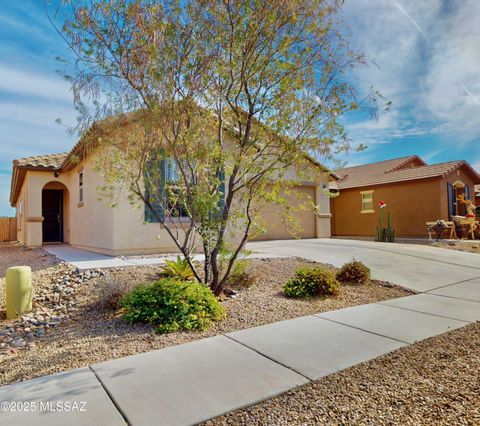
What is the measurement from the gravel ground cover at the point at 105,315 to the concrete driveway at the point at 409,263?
0.89 m

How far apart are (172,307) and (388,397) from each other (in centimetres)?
274

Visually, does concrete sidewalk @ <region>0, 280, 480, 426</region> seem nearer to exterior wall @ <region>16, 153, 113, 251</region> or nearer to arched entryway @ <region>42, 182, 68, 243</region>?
exterior wall @ <region>16, 153, 113, 251</region>

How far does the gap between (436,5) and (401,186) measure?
38.9ft

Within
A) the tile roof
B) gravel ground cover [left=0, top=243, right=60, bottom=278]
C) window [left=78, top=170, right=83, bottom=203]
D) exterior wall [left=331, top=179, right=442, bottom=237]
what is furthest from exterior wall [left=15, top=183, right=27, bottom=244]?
exterior wall [left=331, top=179, right=442, bottom=237]

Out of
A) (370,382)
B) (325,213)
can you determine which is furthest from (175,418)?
(325,213)

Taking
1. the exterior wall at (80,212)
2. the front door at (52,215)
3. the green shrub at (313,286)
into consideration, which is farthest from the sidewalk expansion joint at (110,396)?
the front door at (52,215)

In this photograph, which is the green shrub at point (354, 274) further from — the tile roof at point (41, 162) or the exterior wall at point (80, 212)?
the tile roof at point (41, 162)

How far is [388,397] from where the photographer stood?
275cm

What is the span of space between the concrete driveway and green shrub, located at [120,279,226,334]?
4381mm

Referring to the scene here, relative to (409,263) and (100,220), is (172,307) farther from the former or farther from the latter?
(100,220)

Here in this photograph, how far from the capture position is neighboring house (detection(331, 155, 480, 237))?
1767 cm

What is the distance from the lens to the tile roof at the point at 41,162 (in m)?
13.8

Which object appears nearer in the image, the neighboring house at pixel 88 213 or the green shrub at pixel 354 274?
the green shrub at pixel 354 274

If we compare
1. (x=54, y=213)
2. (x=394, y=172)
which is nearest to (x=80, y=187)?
(x=54, y=213)
